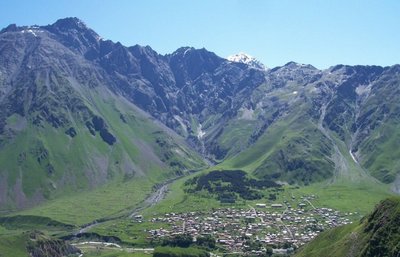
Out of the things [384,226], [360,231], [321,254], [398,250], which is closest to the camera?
[398,250]

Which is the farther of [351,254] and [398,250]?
[351,254]

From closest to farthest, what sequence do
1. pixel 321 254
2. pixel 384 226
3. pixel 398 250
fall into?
pixel 398 250, pixel 384 226, pixel 321 254

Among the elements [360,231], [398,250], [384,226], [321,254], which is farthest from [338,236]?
[398,250]

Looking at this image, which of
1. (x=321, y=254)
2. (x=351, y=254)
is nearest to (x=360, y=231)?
(x=351, y=254)

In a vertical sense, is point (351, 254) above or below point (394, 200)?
below

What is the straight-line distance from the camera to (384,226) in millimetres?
161875

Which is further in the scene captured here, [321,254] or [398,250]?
[321,254]

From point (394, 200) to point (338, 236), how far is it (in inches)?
1458

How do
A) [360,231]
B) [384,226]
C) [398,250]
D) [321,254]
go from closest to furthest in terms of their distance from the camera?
1. [398,250]
2. [384,226]
3. [360,231]
4. [321,254]

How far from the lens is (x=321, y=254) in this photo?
629ft

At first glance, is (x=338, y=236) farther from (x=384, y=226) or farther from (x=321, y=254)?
(x=384, y=226)

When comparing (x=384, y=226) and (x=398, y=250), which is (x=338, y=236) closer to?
(x=384, y=226)

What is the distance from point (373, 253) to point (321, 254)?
37174 mm

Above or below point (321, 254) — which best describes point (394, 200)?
above
